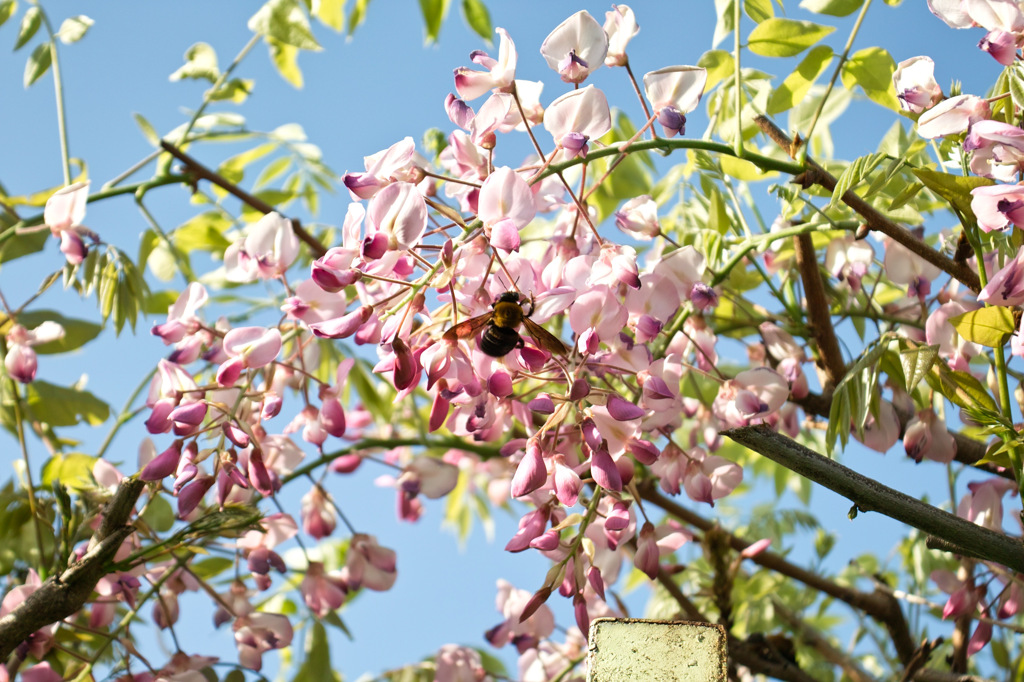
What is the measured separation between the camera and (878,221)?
2.93 feet

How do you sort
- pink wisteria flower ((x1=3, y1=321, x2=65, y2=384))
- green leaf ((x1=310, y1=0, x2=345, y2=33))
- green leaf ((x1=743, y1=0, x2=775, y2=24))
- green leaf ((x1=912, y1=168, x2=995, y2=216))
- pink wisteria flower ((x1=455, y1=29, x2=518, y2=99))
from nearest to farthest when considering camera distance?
green leaf ((x1=912, y1=168, x2=995, y2=216)), pink wisteria flower ((x1=455, y1=29, x2=518, y2=99)), green leaf ((x1=743, y1=0, x2=775, y2=24)), pink wisteria flower ((x1=3, y1=321, x2=65, y2=384)), green leaf ((x1=310, y1=0, x2=345, y2=33))

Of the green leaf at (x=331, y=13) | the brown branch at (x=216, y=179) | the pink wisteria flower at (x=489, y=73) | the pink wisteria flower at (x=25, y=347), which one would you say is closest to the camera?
the pink wisteria flower at (x=489, y=73)

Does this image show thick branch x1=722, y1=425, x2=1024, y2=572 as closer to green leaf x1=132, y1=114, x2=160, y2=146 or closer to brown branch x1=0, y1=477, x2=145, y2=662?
brown branch x1=0, y1=477, x2=145, y2=662

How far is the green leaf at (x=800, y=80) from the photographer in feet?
3.51

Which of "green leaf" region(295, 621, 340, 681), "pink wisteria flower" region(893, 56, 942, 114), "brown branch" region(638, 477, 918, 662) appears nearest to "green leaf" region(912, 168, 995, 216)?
"pink wisteria flower" region(893, 56, 942, 114)

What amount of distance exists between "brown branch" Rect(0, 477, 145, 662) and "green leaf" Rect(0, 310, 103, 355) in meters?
0.54

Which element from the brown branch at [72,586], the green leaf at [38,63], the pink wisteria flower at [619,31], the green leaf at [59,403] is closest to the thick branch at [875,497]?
the pink wisteria flower at [619,31]

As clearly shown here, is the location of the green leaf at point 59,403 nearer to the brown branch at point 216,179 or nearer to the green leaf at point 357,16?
the brown branch at point 216,179

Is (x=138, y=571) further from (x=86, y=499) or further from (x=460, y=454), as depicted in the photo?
(x=460, y=454)

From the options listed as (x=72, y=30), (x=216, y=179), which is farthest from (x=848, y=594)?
(x=72, y=30)

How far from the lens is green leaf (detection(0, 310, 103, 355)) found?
1268mm

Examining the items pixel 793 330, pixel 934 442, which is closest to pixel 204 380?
pixel 793 330

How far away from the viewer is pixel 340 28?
4.94ft

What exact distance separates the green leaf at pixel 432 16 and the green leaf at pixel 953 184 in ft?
2.79
